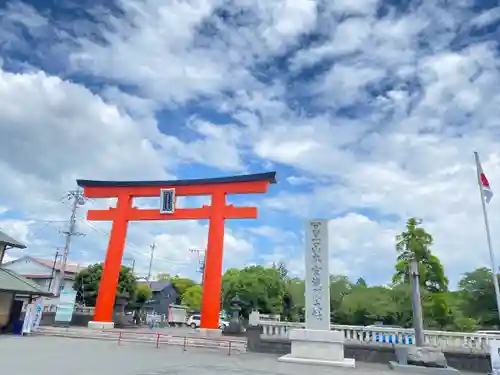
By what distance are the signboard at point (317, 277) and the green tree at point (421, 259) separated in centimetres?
1097

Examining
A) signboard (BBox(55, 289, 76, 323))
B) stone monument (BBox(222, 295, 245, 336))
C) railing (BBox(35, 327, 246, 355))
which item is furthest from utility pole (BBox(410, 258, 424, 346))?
signboard (BBox(55, 289, 76, 323))

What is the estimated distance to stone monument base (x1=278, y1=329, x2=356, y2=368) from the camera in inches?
436

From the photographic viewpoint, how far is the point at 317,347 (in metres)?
11.3

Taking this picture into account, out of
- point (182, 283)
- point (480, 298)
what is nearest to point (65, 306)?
point (480, 298)

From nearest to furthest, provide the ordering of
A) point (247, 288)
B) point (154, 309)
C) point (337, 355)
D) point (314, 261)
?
point (337, 355) < point (314, 261) < point (247, 288) < point (154, 309)

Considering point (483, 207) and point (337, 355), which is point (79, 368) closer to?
point (337, 355)

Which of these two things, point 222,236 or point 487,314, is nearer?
point 222,236

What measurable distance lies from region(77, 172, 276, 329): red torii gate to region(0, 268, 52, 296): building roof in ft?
11.7

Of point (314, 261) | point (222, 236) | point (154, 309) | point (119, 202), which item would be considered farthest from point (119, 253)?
point (154, 309)

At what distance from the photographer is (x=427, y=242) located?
71.3 ft

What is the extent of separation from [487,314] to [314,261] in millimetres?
18183

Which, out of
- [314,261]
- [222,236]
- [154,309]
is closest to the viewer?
[314,261]

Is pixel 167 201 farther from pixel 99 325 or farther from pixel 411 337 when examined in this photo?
pixel 411 337

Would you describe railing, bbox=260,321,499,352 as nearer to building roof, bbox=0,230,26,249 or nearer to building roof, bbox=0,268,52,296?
building roof, bbox=0,268,52,296
